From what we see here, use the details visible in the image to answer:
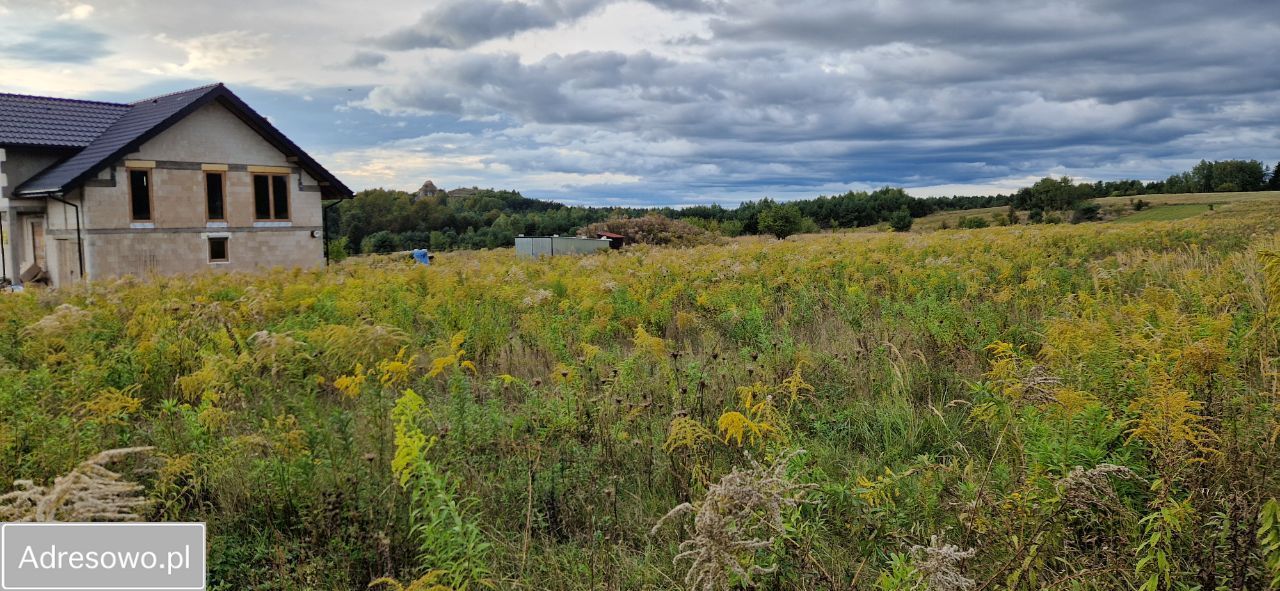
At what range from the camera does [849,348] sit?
6832 millimetres

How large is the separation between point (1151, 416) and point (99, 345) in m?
8.82

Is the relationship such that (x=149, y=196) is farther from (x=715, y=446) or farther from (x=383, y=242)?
(x=383, y=242)

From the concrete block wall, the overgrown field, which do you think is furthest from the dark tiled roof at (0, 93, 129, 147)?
the overgrown field

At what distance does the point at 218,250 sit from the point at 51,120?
28.4ft

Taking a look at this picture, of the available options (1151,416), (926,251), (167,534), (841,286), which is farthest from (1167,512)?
(926,251)

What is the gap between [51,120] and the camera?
89.6 ft

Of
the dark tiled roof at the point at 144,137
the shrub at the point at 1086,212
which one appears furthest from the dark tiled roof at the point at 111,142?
the shrub at the point at 1086,212

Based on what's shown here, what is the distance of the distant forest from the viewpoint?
223ft

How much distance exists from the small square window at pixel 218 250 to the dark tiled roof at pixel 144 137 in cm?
390

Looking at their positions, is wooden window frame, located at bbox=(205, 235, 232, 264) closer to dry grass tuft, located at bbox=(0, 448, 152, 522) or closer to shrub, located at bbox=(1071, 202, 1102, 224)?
dry grass tuft, located at bbox=(0, 448, 152, 522)

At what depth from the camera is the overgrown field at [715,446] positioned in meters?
3.19

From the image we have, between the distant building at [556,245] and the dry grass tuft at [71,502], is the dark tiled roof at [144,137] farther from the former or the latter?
the dry grass tuft at [71,502]

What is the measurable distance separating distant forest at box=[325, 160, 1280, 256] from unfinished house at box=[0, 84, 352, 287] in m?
25.3

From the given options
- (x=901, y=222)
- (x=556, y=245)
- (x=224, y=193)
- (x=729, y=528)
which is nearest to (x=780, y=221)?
(x=901, y=222)
